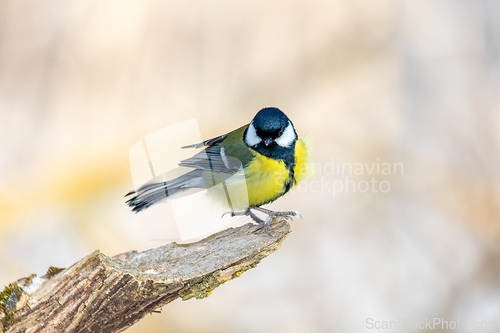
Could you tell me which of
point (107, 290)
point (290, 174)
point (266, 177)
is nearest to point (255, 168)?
→ point (266, 177)

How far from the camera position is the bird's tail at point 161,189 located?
2.15 m

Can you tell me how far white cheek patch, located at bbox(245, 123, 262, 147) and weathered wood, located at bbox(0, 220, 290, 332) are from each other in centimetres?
68

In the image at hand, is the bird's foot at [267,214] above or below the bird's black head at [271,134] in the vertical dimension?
below

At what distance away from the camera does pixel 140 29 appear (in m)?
3.43

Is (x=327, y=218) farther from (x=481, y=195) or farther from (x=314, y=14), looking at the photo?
(x=314, y=14)

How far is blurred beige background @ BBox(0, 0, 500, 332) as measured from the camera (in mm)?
3092

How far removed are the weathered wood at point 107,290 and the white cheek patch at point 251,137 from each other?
684 mm

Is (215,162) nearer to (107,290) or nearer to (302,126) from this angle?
(107,290)

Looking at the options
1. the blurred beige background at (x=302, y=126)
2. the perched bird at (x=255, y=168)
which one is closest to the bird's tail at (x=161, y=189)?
the perched bird at (x=255, y=168)

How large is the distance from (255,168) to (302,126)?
1.30 metres

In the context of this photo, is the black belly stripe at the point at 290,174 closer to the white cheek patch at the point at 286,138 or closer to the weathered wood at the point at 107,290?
the white cheek patch at the point at 286,138

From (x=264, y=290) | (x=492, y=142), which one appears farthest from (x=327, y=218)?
(x=492, y=142)

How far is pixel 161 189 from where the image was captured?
219cm

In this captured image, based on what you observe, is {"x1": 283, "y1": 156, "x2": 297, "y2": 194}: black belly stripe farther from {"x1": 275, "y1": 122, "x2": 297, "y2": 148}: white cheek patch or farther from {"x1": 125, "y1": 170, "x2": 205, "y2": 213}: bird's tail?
{"x1": 125, "y1": 170, "x2": 205, "y2": 213}: bird's tail
